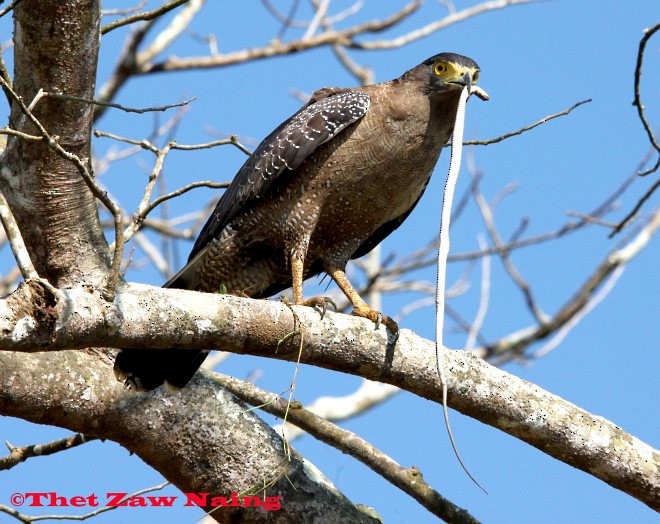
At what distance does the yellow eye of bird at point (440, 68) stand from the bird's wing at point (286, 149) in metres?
0.40

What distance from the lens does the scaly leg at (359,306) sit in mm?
4297

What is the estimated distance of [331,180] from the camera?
205 inches

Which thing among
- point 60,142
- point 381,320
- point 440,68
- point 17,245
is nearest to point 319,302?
point 381,320

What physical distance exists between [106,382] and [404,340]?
1265 mm

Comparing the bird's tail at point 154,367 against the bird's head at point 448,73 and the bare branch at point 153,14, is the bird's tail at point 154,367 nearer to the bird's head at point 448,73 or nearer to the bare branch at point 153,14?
the bare branch at point 153,14

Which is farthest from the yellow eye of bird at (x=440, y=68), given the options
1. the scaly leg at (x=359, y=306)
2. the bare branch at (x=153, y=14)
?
the bare branch at (x=153, y=14)

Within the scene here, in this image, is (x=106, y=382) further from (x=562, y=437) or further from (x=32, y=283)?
(x=562, y=437)

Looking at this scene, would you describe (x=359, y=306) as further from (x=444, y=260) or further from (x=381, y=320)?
(x=444, y=260)

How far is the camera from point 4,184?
4.31 meters

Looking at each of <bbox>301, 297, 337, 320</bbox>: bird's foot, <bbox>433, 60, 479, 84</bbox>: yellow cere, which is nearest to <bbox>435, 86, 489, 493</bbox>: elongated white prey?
<bbox>301, 297, 337, 320</bbox>: bird's foot

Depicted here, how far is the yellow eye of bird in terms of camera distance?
17.5 feet

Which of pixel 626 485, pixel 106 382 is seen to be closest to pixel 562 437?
pixel 626 485

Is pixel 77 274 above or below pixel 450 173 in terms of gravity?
below

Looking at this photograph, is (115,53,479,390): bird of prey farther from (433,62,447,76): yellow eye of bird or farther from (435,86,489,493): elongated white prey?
(435,86,489,493): elongated white prey
